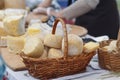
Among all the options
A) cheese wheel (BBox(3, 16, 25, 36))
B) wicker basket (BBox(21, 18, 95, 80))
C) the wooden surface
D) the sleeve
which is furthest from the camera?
the sleeve

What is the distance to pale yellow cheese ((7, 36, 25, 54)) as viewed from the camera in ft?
3.61

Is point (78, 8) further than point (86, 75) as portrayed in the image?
Yes

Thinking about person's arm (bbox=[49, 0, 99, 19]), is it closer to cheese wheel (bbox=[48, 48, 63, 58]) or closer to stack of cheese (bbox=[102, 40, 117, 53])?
stack of cheese (bbox=[102, 40, 117, 53])

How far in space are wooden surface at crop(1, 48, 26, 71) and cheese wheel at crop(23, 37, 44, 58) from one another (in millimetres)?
107

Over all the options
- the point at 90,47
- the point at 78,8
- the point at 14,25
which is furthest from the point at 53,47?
the point at 78,8

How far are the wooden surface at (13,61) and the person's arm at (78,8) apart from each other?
68cm

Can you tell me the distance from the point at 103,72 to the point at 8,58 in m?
0.36

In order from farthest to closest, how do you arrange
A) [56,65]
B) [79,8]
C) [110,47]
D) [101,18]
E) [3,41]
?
[101,18]
[79,8]
[3,41]
[110,47]
[56,65]

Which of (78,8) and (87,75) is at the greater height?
(78,8)

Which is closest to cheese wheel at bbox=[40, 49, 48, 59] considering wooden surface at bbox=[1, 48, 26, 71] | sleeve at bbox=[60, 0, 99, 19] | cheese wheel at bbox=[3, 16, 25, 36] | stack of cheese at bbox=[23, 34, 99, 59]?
stack of cheese at bbox=[23, 34, 99, 59]

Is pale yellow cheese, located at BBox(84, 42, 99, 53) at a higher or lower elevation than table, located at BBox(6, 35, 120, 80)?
higher

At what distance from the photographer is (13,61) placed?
3.51 ft

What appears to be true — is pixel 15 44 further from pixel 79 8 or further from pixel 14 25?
pixel 79 8

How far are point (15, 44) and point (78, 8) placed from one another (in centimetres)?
74
